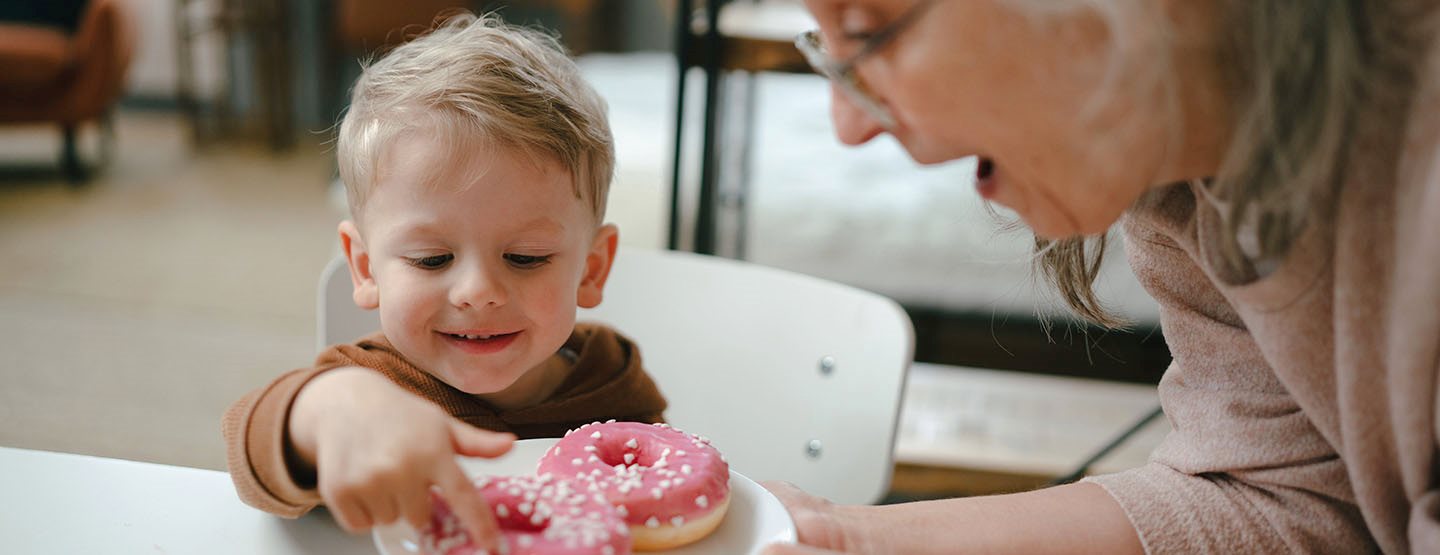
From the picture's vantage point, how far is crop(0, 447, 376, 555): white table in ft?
2.44

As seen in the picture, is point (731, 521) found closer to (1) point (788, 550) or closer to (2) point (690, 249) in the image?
(1) point (788, 550)

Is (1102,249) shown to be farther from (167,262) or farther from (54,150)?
(54,150)

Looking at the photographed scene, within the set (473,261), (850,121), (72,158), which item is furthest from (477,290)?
(72,158)

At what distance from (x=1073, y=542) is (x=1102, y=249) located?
0.22 metres

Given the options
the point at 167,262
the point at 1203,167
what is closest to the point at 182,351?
the point at 167,262

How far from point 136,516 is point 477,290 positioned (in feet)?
1.00

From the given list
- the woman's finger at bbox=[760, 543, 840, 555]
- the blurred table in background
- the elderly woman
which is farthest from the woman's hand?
the blurred table in background

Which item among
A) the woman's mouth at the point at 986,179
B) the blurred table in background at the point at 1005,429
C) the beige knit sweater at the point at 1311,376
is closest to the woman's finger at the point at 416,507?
the woman's mouth at the point at 986,179

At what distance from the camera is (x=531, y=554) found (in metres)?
0.65

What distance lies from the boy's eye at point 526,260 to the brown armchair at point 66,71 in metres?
3.73

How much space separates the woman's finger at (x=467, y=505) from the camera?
63 cm

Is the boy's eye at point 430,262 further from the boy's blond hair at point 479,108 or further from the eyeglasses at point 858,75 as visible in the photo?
the eyeglasses at point 858,75

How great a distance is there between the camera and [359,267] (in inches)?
43.8

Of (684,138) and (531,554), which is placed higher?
(531,554)
